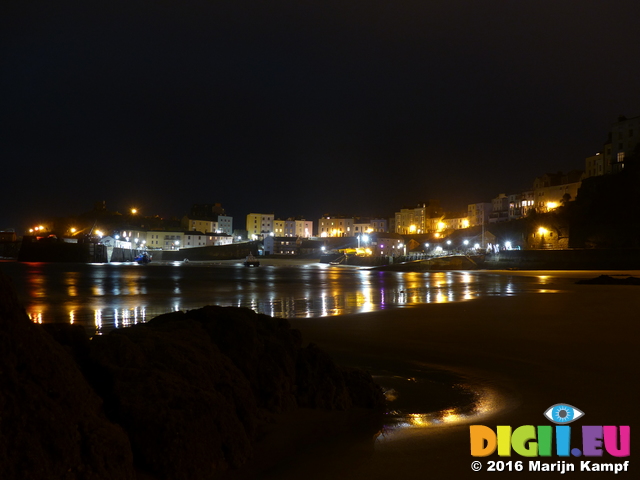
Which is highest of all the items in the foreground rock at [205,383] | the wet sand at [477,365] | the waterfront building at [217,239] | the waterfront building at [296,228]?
the waterfront building at [296,228]

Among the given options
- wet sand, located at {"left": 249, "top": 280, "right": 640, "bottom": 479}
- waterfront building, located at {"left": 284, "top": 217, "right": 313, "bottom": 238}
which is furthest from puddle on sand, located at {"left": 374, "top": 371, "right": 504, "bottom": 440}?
waterfront building, located at {"left": 284, "top": 217, "right": 313, "bottom": 238}

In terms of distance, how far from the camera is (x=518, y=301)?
19.7 metres

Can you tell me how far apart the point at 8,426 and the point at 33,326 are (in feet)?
2.56

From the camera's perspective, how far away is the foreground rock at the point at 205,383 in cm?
382

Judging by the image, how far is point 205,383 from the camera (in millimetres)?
4570

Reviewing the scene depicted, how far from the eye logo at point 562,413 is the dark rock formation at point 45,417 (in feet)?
14.7

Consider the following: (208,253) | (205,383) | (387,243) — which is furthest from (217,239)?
(205,383)

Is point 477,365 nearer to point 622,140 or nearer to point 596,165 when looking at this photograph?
point 622,140

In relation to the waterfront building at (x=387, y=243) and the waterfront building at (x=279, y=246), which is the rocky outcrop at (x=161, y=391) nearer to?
the waterfront building at (x=387, y=243)

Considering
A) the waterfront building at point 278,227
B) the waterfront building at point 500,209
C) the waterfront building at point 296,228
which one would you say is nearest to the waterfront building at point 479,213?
the waterfront building at point 500,209

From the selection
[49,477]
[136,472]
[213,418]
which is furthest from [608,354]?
[49,477]

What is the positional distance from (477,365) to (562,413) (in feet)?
8.65

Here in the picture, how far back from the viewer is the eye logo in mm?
5594

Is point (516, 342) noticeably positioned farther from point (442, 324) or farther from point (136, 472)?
point (136, 472)
